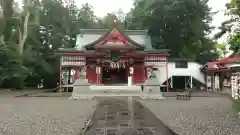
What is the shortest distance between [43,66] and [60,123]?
81.9 ft

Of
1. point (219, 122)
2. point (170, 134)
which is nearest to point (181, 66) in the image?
point (219, 122)

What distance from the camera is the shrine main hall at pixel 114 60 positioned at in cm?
2198

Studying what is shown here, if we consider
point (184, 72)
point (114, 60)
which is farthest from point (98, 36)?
point (184, 72)

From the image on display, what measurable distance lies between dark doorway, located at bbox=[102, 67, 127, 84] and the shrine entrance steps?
5703 millimetres

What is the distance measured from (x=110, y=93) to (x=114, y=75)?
775 centimetres

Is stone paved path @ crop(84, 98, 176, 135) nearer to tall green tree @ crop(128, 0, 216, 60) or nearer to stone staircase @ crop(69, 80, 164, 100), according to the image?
stone staircase @ crop(69, 80, 164, 100)

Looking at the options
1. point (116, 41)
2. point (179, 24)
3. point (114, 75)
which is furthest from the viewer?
point (179, 24)

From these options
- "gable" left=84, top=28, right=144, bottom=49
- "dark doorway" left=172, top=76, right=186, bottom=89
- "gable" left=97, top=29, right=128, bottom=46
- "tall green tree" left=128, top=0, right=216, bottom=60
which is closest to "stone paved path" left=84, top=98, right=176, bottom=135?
"gable" left=84, top=28, right=144, bottom=49

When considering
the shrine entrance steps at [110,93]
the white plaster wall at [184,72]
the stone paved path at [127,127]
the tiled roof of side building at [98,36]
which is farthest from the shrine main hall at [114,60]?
the stone paved path at [127,127]

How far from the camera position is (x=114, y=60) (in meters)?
23.3

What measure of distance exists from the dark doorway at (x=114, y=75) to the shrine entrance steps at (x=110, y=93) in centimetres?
570

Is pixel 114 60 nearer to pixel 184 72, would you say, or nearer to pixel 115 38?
pixel 115 38

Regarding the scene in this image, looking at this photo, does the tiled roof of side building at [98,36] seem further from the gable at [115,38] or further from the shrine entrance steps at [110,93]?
the shrine entrance steps at [110,93]

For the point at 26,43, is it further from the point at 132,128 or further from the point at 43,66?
the point at 132,128
